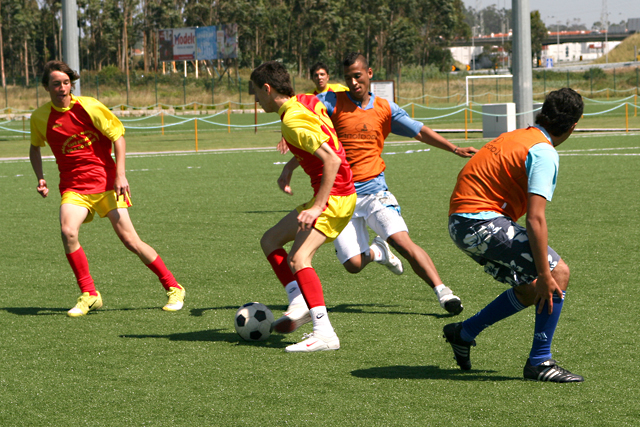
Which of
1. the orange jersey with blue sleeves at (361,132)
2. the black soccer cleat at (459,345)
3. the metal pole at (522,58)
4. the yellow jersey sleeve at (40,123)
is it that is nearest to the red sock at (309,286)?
the black soccer cleat at (459,345)

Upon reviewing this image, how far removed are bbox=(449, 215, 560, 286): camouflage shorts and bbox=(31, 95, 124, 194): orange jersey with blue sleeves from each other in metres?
3.23

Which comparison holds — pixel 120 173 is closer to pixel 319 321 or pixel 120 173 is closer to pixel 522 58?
pixel 319 321

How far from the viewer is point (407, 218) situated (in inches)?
458

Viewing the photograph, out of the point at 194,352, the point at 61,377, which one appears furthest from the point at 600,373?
the point at 61,377

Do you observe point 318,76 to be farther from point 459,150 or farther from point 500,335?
point 500,335

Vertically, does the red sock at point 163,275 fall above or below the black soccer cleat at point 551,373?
above

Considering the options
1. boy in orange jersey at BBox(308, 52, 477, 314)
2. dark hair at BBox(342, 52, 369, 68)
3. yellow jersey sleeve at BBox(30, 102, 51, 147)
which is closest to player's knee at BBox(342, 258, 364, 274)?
boy in orange jersey at BBox(308, 52, 477, 314)

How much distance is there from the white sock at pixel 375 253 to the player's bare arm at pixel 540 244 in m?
2.65

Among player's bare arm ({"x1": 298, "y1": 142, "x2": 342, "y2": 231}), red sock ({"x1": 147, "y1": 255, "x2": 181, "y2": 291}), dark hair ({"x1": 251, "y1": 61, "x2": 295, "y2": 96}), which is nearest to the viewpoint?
player's bare arm ({"x1": 298, "y1": 142, "x2": 342, "y2": 231})

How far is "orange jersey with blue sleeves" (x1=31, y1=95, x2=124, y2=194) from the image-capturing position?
6613 mm

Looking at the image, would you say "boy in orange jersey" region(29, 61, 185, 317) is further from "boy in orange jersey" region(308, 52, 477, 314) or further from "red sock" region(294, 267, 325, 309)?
"red sock" region(294, 267, 325, 309)

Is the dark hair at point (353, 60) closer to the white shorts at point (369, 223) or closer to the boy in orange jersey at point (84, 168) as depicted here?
the white shorts at point (369, 223)

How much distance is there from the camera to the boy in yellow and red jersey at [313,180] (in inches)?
199

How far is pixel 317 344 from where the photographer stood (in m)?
5.32
